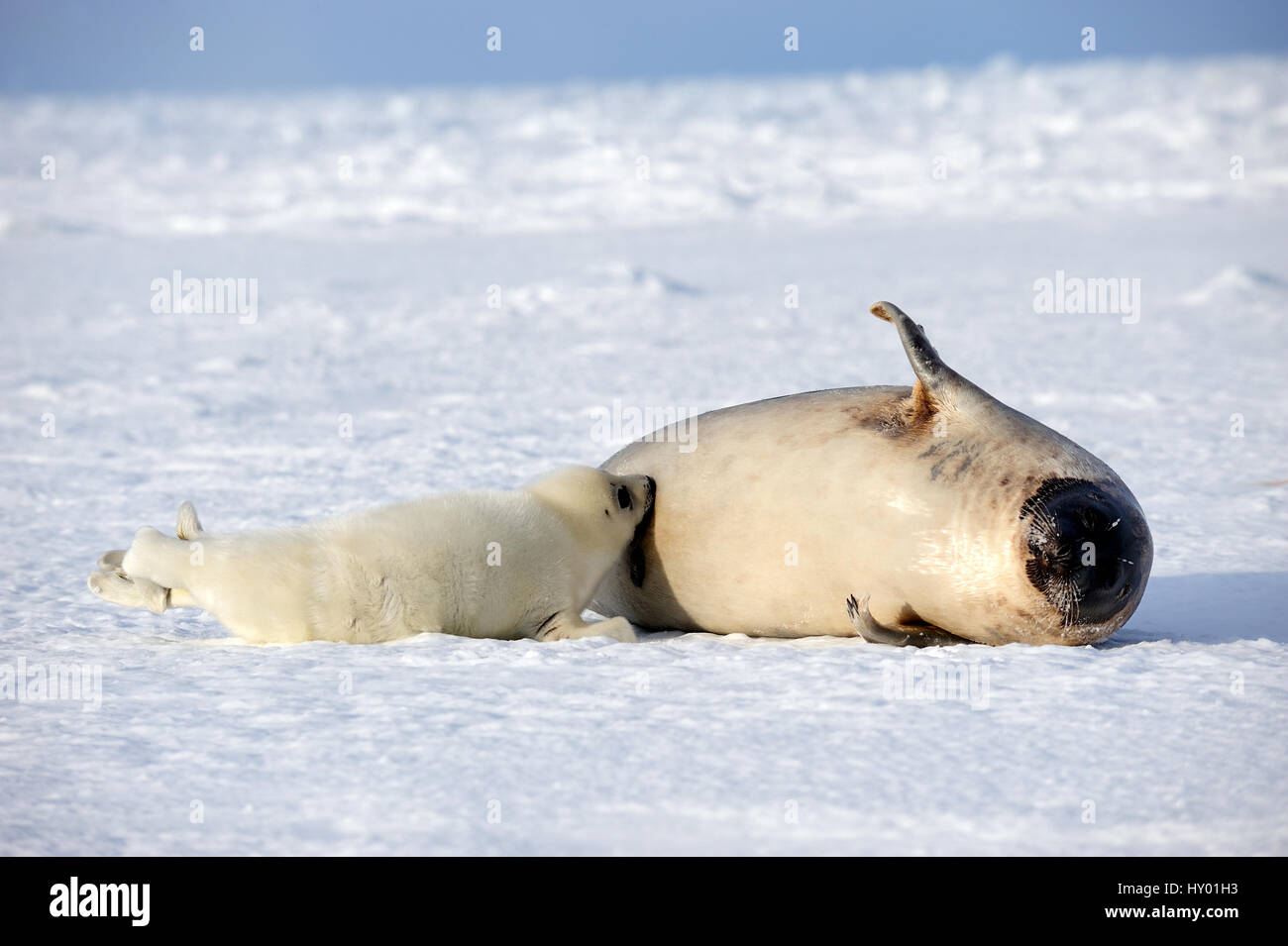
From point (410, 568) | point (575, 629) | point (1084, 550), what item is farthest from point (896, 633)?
point (410, 568)

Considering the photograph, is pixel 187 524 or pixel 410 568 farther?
pixel 187 524

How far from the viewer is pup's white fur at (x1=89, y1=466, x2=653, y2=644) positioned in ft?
11.9

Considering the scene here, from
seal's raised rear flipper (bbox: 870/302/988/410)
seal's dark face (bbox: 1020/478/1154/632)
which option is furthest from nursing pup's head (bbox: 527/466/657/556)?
seal's dark face (bbox: 1020/478/1154/632)

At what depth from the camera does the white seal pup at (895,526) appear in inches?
139

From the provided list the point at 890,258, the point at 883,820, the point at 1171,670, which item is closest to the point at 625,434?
the point at 1171,670

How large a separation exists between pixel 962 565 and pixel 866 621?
0.27 m

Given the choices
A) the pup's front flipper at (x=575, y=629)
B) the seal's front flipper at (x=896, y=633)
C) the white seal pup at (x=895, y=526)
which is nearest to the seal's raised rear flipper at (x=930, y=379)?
the white seal pup at (x=895, y=526)

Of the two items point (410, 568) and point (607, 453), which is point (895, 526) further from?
point (607, 453)

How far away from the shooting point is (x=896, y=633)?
3668 millimetres

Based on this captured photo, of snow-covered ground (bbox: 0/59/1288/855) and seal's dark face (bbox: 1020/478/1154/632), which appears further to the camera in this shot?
seal's dark face (bbox: 1020/478/1154/632)

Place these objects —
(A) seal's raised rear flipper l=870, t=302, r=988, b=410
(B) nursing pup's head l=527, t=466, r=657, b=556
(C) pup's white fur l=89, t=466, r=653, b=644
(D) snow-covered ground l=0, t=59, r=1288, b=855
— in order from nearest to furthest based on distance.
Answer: (D) snow-covered ground l=0, t=59, r=1288, b=855 → (C) pup's white fur l=89, t=466, r=653, b=644 → (A) seal's raised rear flipper l=870, t=302, r=988, b=410 → (B) nursing pup's head l=527, t=466, r=657, b=556

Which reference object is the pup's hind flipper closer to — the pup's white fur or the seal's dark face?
the pup's white fur

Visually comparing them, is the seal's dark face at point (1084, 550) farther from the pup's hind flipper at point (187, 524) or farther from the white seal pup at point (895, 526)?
the pup's hind flipper at point (187, 524)

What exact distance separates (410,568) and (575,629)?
48 cm
